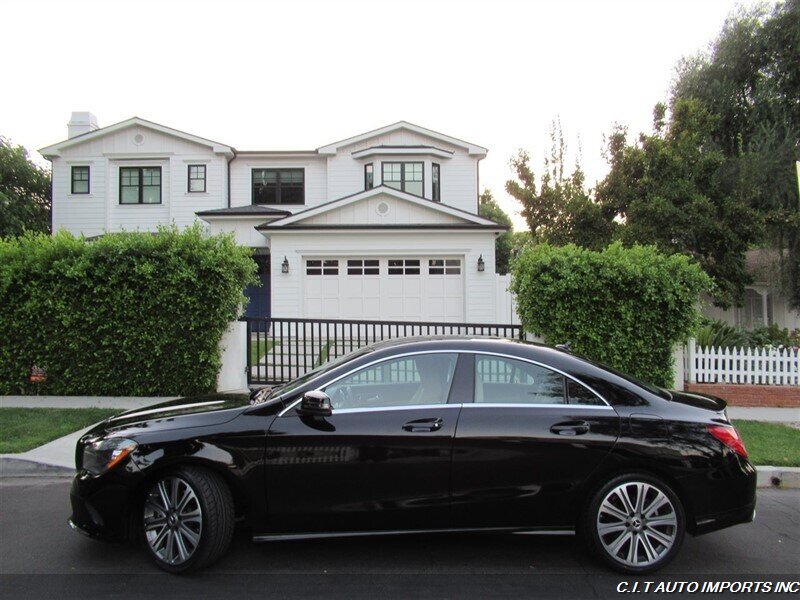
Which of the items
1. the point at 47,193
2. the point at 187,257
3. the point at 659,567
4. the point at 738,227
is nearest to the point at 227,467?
the point at 659,567

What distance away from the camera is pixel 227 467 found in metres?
3.88

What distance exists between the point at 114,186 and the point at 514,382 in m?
21.7

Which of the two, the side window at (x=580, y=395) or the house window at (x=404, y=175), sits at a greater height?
the house window at (x=404, y=175)

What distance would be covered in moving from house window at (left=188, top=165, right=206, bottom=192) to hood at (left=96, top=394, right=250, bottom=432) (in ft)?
61.0

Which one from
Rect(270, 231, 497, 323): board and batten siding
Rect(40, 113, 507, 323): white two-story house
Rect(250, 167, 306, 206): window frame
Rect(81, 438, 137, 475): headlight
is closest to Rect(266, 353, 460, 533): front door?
Rect(81, 438, 137, 475): headlight

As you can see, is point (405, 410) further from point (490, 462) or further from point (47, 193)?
point (47, 193)

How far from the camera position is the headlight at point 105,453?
13.1 ft

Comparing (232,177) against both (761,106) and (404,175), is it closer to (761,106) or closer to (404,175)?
(404,175)

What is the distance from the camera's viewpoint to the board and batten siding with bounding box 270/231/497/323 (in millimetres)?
17297

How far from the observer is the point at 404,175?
839 inches

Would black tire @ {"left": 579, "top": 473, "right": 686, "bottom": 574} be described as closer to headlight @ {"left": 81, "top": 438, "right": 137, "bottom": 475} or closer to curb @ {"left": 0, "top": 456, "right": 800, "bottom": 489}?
curb @ {"left": 0, "top": 456, "right": 800, "bottom": 489}

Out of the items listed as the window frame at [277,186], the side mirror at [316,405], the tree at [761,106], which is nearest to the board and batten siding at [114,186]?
the window frame at [277,186]

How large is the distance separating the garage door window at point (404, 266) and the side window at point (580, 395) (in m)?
13.7

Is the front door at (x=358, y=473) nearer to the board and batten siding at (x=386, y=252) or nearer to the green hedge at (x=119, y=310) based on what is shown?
the green hedge at (x=119, y=310)
